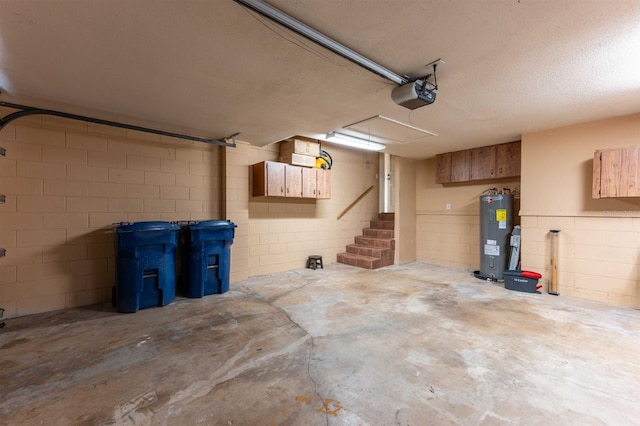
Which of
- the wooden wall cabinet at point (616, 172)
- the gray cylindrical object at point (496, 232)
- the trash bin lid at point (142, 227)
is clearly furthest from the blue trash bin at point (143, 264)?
the wooden wall cabinet at point (616, 172)

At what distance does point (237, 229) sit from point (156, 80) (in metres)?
2.76

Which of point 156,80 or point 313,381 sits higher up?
point 156,80

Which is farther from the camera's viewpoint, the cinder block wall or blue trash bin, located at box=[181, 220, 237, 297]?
blue trash bin, located at box=[181, 220, 237, 297]

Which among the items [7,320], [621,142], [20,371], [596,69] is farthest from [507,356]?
[7,320]

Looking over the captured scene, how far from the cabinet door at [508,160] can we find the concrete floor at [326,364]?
236cm

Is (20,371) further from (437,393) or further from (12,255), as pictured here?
(437,393)

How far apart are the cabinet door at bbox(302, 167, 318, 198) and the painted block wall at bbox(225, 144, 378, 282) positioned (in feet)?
1.63

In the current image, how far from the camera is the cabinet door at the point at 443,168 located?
6.01 m

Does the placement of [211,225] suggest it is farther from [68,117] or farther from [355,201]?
[355,201]

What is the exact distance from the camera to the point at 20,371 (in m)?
2.19

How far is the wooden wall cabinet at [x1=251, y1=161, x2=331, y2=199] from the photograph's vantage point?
4.91 meters

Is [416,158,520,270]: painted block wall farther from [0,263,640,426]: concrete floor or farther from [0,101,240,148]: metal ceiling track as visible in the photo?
[0,101,240,148]: metal ceiling track

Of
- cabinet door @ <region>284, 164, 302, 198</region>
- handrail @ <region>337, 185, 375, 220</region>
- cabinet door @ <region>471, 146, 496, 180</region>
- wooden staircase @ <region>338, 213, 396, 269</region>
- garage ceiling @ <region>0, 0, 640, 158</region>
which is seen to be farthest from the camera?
handrail @ <region>337, 185, 375, 220</region>

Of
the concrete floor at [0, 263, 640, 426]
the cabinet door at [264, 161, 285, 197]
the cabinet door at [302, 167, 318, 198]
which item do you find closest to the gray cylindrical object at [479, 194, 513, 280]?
the concrete floor at [0, 263, 640, 426]
